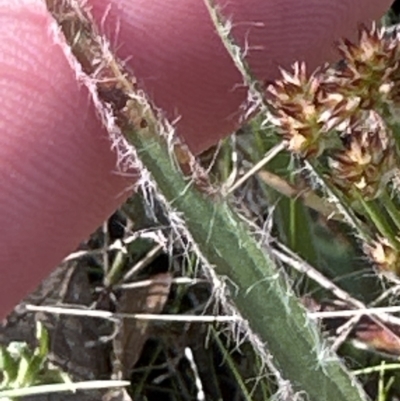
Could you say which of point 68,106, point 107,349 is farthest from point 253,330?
point 107,349

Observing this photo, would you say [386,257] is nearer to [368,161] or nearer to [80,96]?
[368,161]

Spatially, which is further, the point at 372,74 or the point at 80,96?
the point at 80,96

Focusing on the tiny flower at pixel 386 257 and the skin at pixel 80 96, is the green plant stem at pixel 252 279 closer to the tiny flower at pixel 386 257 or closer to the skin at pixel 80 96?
the tiny flower at pixel 386 257

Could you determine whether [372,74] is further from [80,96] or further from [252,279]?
[80,96]

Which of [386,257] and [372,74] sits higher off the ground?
[372,74]

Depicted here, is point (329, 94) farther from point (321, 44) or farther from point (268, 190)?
point (268, 190)

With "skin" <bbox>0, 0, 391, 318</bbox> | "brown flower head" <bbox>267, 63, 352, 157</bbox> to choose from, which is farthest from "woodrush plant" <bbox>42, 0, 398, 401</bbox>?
"skin" <bbox>0, 0, 391, 318</bbox>

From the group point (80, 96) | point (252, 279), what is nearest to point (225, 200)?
point (252, 279)
